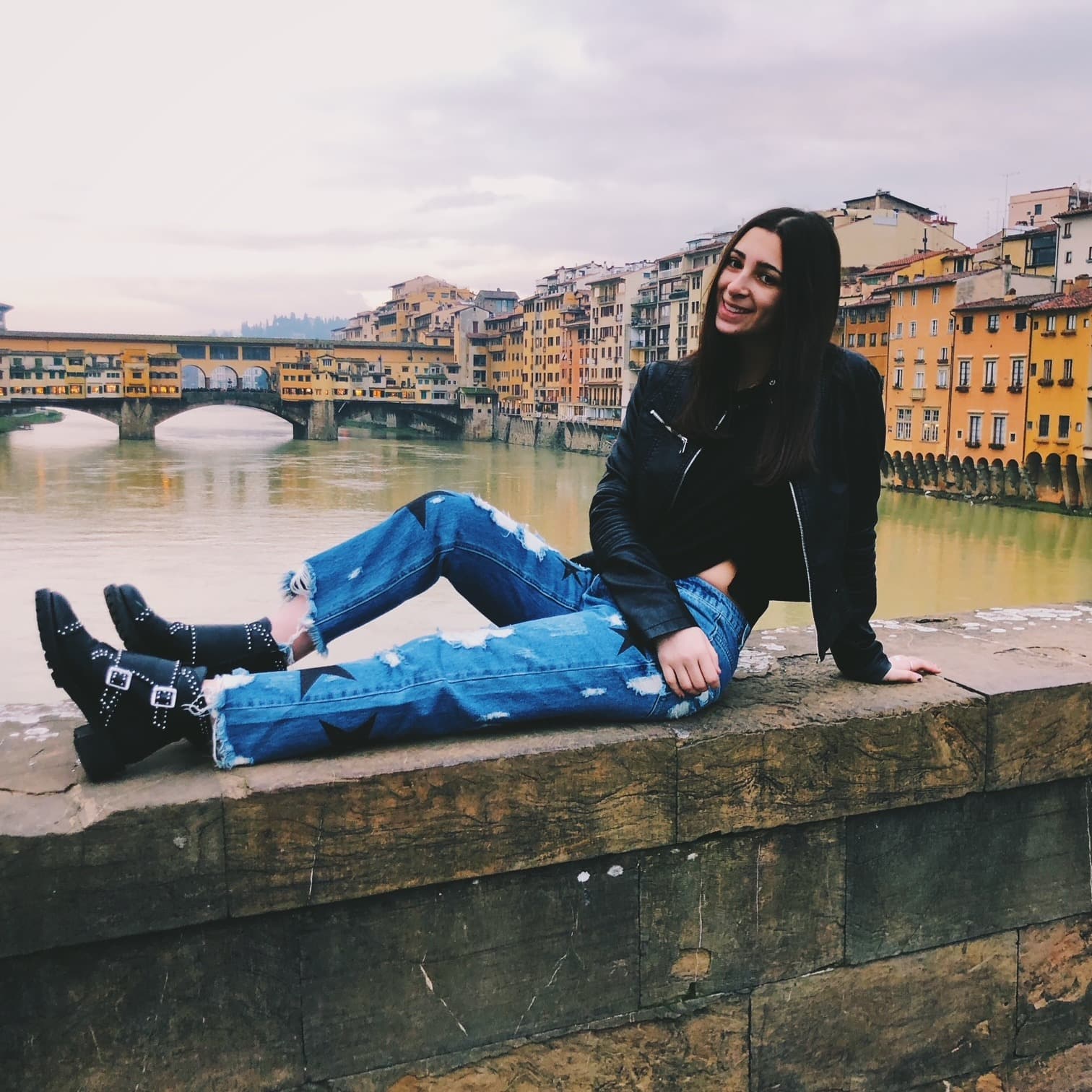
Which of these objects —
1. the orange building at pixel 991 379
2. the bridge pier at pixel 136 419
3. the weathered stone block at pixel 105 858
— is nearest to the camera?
the weathered stone block at pixel 105 858

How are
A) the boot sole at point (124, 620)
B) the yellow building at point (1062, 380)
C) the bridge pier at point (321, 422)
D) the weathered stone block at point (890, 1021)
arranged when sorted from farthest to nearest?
the bridge pier at point (321, 422), the yellow building at point (1062, 380), the weathered stone block at point (890, 1021), the boot sole at point (124, 620)

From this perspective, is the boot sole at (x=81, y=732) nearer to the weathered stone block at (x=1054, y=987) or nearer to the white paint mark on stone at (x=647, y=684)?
the white paint mark on stone at (x=647, y=684)

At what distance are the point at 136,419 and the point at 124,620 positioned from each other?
47928 mm

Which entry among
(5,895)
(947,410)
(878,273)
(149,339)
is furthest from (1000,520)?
(149,339)

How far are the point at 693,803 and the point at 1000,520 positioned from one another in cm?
2285

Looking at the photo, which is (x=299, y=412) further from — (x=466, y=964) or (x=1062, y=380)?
(x=466, y=964)

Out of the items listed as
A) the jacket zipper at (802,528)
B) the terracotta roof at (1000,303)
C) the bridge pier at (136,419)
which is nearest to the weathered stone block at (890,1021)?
the jacket zipper at (802,528)

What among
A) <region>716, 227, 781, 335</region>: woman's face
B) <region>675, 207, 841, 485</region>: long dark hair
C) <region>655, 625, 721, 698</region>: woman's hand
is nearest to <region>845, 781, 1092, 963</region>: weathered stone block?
<region>655, 625, 721, 698</region>: woman's hand

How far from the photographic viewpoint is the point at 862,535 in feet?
5.14

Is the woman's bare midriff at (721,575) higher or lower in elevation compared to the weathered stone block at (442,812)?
higher

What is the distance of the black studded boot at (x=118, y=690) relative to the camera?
1168 mm

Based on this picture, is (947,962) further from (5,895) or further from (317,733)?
(5,895)

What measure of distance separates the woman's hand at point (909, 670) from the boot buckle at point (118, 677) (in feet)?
3.19

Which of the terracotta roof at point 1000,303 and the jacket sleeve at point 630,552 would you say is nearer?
the jacket sleeve at point 630,552
